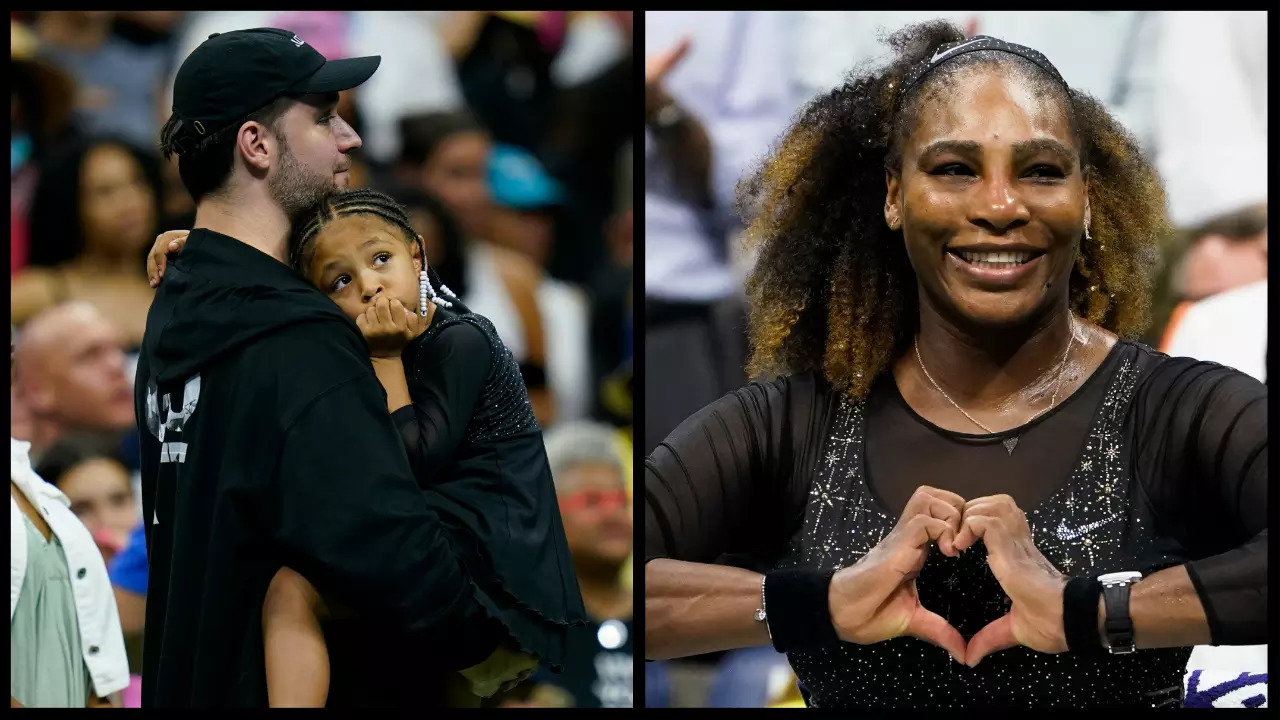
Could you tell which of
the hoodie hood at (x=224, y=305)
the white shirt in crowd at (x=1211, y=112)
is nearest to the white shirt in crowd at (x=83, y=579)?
the hoodie hood at (x=224, y=305)

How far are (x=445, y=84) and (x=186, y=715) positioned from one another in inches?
60.1

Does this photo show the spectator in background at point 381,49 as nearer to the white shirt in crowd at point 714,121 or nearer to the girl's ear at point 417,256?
the girl's ear at point 417,256

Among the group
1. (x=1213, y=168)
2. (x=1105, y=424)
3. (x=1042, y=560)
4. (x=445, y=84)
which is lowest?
(x=1042, y=560)

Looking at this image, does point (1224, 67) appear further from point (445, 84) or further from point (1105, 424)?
point (445, 84)

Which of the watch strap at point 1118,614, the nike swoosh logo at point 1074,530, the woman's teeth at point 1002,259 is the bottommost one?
the watch strap at point 1118,614

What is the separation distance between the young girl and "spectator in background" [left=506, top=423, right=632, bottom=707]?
0.20m

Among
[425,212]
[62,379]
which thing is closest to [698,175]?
[425,212]

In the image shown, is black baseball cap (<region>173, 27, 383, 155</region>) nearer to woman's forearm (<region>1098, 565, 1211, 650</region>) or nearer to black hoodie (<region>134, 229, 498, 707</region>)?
black hoodie (<region>134, 229, 498, 707</region>)

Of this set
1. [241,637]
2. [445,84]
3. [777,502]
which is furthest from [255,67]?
[777,502]

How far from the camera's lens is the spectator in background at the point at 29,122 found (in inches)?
154

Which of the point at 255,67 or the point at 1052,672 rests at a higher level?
the point at 255,67

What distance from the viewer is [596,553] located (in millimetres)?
3836

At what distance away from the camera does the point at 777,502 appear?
145 inches

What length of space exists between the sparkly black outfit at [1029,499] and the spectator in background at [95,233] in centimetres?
139
